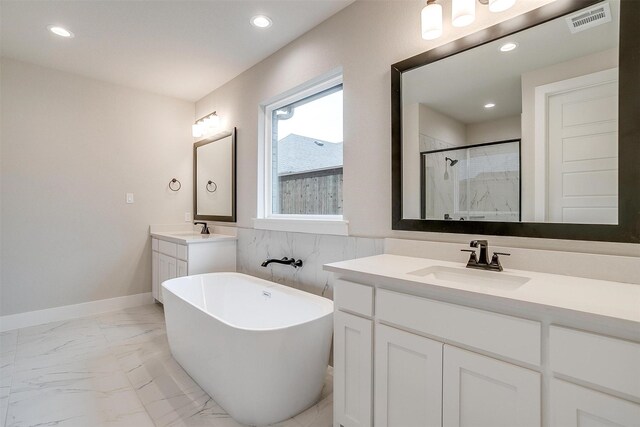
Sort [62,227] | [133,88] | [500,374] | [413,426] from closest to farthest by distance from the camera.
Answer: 1. [500,374]
2. [413,426]
3. [62,227]
4. [133,88]

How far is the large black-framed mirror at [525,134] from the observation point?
1.17 m

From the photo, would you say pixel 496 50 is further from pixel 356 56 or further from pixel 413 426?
pixel 413 426

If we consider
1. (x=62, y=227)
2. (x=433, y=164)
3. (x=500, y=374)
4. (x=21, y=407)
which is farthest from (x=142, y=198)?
(x=500, y=374)

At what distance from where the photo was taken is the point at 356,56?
6.81 ft

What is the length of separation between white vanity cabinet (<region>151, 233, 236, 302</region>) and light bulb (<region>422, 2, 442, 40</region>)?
250 centimetres

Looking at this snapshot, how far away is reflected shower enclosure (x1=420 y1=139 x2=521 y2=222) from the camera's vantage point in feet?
4.73

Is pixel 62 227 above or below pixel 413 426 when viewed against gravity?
above

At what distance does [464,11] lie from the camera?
1.44 m

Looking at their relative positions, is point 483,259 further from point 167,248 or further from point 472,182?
point 167,248

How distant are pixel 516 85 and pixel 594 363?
1194 mm

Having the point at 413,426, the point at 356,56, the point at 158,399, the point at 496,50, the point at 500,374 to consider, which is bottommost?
the point at 158,399

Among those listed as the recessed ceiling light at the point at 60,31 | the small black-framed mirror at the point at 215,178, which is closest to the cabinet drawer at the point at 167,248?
the small black-framed mirror at the point at 215,178

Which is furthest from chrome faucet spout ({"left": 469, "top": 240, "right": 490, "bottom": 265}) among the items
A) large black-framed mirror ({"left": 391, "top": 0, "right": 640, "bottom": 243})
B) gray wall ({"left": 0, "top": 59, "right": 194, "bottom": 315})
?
gray wall ({"left": 0, "top": 59, "right": 194, "bottom": 315})

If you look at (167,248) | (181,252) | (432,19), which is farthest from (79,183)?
(432,19)
